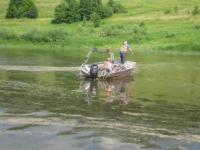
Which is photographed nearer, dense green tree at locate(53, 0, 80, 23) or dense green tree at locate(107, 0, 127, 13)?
dense green tree at locate(53, 0, 80, 23)

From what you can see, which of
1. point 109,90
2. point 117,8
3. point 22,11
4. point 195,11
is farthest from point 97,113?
point 22,11

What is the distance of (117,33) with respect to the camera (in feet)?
253

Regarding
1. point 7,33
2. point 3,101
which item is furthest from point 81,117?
point 7,33

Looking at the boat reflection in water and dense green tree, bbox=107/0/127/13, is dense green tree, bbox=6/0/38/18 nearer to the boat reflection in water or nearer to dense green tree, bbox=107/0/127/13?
dense green tree, bbox=107/0/127/13

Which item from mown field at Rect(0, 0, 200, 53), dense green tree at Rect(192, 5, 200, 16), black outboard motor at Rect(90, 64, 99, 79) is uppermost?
dense green tree at Rect(192, 5, 200, 16)

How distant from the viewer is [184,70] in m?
42.7

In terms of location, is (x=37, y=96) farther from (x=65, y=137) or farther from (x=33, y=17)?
(x=33, y=17)

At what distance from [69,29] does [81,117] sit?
211 feet

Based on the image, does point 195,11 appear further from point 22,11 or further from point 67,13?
point 22,11

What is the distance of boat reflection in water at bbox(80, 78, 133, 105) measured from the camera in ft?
83.4

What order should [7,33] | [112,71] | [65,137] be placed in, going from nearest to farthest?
[65,137] → [112,71] → [7,33]

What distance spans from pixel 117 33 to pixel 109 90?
159ft

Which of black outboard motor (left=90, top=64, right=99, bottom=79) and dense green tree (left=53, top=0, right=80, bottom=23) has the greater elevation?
dense green tree (left=53, top=0, right=80, bottom=23)

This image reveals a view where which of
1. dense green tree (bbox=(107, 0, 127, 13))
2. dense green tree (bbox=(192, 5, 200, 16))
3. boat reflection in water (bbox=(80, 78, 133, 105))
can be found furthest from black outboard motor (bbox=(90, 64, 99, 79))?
dense green tree (bbox=(107, 0, 127, 13))
